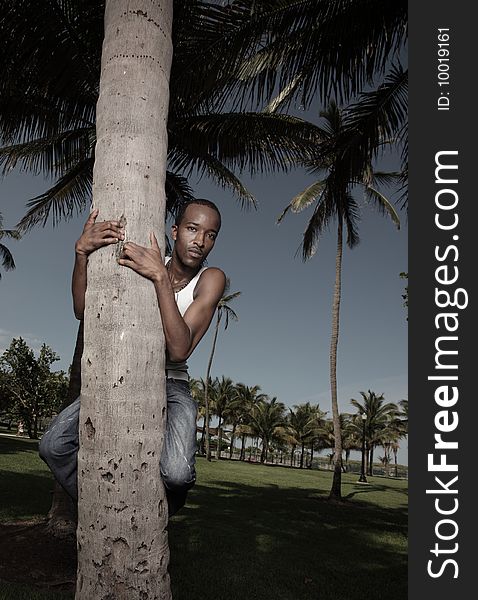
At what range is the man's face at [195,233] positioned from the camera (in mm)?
2576

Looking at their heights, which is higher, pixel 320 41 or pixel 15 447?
pixel 320 41

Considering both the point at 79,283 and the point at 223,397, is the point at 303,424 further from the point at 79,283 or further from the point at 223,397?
the point at 79,283

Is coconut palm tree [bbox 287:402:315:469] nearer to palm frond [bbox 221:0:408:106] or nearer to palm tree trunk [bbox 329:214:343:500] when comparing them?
palm tree trunk [bbox 329:214:343:500]

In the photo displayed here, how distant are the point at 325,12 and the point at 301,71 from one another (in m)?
0.78

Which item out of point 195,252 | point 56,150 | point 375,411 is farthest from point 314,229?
point 375,411

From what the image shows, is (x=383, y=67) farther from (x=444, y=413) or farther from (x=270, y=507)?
(x=270, y=507)

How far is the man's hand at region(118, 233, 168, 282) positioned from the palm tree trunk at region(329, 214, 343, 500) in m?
20.4

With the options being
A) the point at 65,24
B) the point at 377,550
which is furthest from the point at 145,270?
the point at 377,550

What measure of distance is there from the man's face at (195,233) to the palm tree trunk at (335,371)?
20.0 metres

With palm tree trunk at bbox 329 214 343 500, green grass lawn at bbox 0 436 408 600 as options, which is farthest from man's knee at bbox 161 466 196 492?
palm tree trunk at bbox 329 214 343 500

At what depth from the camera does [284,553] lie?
33.0ft

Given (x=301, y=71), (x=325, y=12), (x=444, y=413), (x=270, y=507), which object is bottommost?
(x=270, y=507)

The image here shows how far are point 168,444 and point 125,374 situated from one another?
353mm

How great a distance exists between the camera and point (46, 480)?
1759cm
